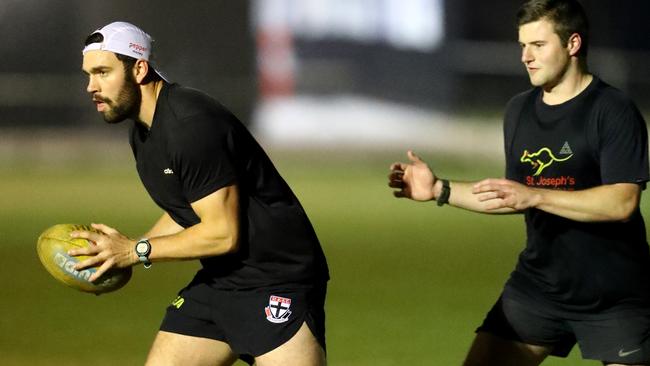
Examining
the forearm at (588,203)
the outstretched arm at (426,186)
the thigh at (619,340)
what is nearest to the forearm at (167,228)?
the outstretched arm at (426,186)

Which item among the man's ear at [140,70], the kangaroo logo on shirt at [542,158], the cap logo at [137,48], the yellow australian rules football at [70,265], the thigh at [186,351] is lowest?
the thigh at [186,351]

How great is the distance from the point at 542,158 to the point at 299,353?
142cm

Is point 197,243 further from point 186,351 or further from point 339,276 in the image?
point 339,276

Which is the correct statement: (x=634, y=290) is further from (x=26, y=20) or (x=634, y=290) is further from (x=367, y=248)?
(x=26, y=20)

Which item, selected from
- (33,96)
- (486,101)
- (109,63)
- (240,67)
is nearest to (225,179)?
(109,63)

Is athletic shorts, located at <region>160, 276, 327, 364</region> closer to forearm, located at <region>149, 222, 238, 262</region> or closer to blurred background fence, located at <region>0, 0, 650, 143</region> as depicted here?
forearm, located at <region>149, 222, 238, 262</region>

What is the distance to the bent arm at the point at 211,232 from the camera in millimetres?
5391

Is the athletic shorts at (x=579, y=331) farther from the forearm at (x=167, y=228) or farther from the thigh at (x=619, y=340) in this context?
the forearm at (x=167, y=228)

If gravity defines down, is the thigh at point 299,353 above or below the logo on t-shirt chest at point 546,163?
below

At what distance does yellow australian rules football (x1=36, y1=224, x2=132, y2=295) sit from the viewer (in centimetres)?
574

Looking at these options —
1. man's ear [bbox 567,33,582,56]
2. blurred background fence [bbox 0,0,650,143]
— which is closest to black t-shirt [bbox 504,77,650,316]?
man's ear [bbox 567,33,582,56]

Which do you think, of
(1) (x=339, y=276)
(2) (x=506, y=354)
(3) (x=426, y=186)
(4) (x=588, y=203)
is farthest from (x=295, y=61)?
(4) (x=588, y=203)

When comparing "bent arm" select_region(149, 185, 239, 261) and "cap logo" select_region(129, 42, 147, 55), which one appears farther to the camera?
"cap logo" select_region(129, 42, 147, 55)

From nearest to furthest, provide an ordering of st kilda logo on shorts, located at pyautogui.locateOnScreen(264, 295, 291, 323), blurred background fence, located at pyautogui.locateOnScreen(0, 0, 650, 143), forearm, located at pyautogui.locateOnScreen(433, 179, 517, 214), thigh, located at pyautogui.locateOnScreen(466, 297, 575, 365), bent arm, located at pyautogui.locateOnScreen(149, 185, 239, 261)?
bent arm, located at pyautogui.locateOnScreen(149, 185, 239, 261), st kilda logo on shorts, located at pyautogui.locateOnScreen(264, 295, 291, 323), thigh, located at pyautogui.locateOnScreen(466, 297, 575, 365), forearm, located at pyautogui.locateOnScreen(433, 179, 517, 214), blurred background fence, located at pyautogui.locateOnScreen(0, 0, 650, 143)
